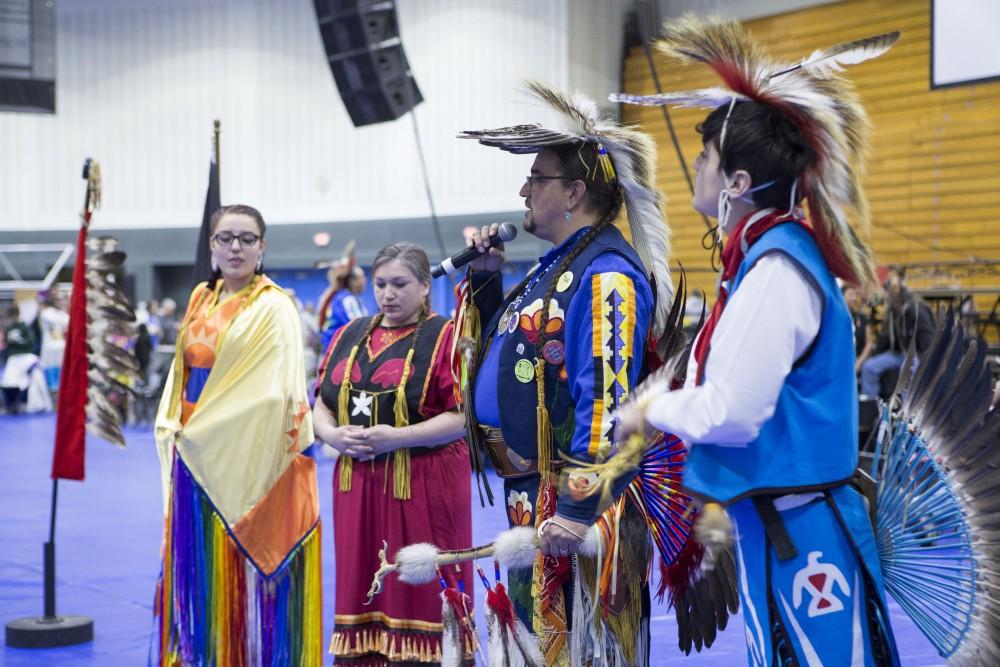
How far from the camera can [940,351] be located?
5.36 feet

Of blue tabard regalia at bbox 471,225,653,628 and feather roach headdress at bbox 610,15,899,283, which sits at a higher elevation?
feather roach headdress at bbox 610,15,899,283

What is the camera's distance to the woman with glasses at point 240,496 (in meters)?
2.82

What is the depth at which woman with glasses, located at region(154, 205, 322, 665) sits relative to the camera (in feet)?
9.25

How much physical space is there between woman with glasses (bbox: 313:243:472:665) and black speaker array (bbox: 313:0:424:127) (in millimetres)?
6709

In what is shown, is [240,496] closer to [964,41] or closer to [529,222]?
[529,222]

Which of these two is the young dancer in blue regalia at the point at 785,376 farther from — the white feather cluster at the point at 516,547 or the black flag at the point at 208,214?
the black flag at the point at 208,214

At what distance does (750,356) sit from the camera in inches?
54.1

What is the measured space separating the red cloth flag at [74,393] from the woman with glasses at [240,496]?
0.76 metres

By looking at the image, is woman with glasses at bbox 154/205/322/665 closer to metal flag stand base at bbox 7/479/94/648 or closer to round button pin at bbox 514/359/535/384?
metal flag stand base at bbox 7/479/94/648

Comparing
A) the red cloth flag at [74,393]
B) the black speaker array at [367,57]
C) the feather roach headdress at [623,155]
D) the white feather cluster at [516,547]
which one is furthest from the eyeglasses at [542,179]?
the black speaker array at [367,57]

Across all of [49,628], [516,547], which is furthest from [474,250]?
[49,628]

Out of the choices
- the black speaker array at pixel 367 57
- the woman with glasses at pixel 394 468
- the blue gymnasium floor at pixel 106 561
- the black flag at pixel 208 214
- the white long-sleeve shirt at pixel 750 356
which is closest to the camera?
the white long-sleeve shirt at pixel 750 356

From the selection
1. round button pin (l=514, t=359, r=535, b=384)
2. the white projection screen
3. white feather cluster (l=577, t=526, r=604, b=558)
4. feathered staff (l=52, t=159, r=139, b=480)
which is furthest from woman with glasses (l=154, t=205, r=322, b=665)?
the white projection screen

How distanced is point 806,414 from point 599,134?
2.72 feet
